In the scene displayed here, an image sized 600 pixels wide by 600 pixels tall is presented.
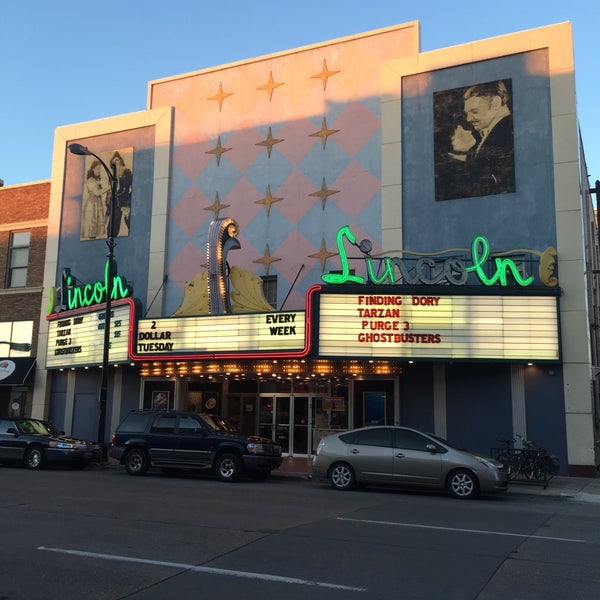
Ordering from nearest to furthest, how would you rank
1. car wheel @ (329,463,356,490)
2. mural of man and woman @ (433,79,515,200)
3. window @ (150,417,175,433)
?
car wheel @ (329,463,356,490) → window @ (150,417,175,433) → mural of man and woman @ (433,79,515,200)

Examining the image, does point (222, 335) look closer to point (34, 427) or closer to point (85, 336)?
point (85, 336)

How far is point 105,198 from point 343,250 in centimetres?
1264

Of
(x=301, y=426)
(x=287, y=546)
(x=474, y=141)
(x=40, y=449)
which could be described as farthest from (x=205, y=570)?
(x=474, y=141)

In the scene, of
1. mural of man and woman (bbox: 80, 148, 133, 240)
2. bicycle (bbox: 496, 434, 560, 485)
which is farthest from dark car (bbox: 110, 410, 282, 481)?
mural of man and woman (bbox: 80, 148, 133, 240)

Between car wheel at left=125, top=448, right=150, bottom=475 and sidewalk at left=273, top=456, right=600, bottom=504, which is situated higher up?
car wheel at left=125, top=448, right=150, bottom=475

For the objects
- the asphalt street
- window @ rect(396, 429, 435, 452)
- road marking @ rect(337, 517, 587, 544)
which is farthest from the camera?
window @ rect(396, 429, 435, 452)

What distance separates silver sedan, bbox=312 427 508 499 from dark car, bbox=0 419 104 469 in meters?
8.00

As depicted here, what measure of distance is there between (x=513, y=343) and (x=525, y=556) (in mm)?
11042

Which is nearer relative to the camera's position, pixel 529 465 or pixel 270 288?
pixel 529 465

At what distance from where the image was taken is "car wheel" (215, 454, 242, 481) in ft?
55.2

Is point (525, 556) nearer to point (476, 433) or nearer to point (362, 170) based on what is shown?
point (476, 433)

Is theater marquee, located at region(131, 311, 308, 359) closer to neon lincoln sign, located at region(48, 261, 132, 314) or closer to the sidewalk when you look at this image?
neon lincoln sign, located at region(48, 261, 132, 314)

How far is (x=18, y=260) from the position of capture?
29047mm

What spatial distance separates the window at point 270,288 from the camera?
23453 mm
